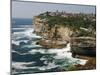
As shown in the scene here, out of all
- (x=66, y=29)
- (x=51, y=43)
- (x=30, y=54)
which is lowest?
(x=30, y=54)

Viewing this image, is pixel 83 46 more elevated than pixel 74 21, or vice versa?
pixel 74 21

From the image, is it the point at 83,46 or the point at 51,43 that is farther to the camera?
the point at 83,46

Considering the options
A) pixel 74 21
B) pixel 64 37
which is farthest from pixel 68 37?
pixel 74 21

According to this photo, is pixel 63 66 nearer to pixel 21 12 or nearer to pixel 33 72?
pixel 33 72

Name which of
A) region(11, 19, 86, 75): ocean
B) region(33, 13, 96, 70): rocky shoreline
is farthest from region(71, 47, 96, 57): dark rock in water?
region(11, 19, 86, 75): ocean

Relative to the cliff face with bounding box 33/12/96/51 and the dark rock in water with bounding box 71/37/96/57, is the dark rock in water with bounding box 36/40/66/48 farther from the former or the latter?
the dark rock in water with bounding box 71/37/96/57

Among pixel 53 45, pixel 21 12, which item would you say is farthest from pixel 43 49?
pixel 21 12

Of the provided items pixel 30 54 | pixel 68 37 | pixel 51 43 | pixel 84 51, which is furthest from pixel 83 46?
pixel 30 54

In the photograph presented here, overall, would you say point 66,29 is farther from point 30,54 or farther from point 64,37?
point 30,54
